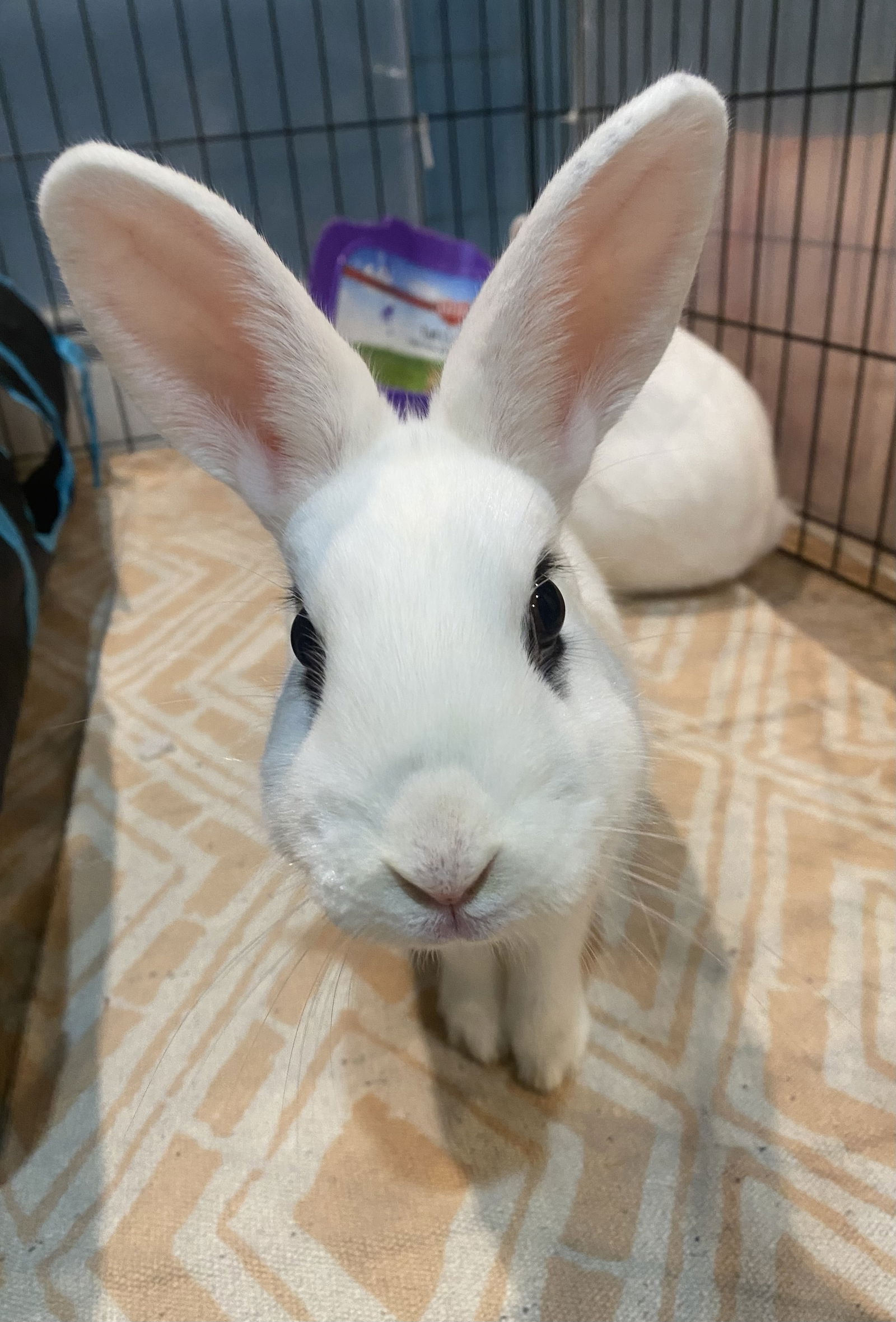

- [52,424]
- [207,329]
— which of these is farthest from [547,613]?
[52,424]

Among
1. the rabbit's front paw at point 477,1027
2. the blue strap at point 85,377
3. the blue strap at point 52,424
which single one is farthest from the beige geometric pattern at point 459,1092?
the blue strap at point 85,377

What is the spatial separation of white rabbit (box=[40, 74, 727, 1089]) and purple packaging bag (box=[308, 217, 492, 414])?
3.33ft

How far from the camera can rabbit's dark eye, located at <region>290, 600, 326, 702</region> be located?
29.6 inches

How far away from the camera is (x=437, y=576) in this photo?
664 mm

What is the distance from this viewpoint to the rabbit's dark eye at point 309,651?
0.75 m

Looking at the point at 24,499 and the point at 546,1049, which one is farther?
the point at 24,499

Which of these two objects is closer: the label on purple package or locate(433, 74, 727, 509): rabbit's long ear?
locate(433, 74, 727, 509): rabbit's long ear

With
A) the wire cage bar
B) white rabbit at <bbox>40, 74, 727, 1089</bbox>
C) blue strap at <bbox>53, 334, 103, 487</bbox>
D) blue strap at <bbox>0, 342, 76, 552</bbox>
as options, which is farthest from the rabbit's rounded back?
blue strap at <bbox>53, 334, 103, 487</bbox>

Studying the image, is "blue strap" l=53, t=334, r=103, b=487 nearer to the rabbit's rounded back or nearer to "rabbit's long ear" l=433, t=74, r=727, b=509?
the rabbit's rounded back

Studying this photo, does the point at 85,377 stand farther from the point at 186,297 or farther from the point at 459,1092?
the point at 459,1092

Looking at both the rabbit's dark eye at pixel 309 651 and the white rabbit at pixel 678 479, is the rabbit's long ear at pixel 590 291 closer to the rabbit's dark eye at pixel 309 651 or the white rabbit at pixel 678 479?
the rabbit's dark eye at pixel 309 651

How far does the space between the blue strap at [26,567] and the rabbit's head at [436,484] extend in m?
0.58

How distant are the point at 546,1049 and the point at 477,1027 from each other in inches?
3.4

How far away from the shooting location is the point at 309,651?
77 cm
